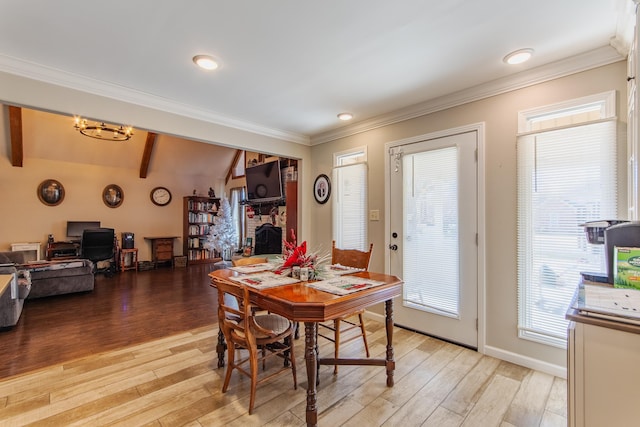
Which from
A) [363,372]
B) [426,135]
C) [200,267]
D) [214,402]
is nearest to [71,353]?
[214,402]

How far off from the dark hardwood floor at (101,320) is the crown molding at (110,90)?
2411 millimetres

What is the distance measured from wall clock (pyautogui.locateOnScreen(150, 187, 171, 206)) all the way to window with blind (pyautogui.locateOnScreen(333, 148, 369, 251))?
590 centimetres

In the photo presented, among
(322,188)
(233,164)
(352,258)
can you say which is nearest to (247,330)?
(352,258)

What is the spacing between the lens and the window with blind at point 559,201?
6.90 feet

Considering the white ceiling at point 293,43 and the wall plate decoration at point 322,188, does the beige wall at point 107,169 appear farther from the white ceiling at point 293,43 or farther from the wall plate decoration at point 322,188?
the wall plate decoration at point 322,188

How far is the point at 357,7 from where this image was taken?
5.53 ft

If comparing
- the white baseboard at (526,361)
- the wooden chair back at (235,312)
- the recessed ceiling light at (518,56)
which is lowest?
the white baseboard at (526,361)

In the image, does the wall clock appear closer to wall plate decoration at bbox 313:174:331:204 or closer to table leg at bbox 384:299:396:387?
wall plate decoration at bbox 313:174:331:204

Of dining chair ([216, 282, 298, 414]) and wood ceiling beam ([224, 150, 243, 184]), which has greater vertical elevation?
wood ceiling beam ([224, 150, 243, 184])

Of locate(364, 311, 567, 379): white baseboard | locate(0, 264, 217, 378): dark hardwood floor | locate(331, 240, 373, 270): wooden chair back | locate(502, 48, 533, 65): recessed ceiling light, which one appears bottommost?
locate(0, 264, 217, 378): dark hardwood floor

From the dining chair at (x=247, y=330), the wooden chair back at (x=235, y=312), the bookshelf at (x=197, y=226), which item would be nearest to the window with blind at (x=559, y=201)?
the dining chair at (x=247, y=330)

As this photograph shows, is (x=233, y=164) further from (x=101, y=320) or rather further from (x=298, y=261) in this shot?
(x=298, y=261)

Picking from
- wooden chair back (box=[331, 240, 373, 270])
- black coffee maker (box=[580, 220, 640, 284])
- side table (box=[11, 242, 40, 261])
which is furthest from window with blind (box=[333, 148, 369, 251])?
side table (box=[11, 242, 40, 261])

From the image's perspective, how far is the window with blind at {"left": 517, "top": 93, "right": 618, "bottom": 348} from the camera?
2104 mm
